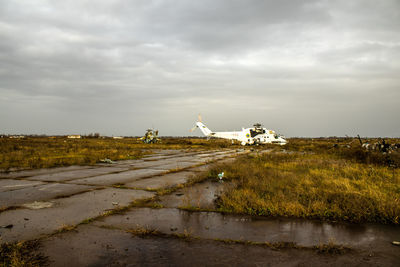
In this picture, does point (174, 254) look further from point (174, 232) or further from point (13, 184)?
point (13, 184)

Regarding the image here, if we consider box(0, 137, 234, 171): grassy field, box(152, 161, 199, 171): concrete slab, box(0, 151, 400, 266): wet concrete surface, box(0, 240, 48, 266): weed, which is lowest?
box(152, 161, 199, 171): concrete slab

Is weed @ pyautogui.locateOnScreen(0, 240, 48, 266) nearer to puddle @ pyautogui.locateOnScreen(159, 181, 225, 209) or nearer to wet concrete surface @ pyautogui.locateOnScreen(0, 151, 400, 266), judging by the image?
wet concrete surface @ pyautogui.locateOnScreen(0, 151, 400, 266)

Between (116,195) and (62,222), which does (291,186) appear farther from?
(62,222)

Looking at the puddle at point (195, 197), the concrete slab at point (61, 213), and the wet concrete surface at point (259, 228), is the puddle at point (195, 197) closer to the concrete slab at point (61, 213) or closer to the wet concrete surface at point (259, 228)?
the wet concrete surface at point (259, 228)

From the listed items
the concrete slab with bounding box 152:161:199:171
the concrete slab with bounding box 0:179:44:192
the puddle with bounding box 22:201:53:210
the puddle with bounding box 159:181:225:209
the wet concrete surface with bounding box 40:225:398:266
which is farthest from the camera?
the concrete slab with bounding box 152:161:199:171

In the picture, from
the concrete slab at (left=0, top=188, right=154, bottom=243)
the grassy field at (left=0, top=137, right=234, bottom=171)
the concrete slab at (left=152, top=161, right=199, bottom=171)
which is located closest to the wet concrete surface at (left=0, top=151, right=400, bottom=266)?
the concrete slab at (left=0, top=188, right=154, bottom=243)

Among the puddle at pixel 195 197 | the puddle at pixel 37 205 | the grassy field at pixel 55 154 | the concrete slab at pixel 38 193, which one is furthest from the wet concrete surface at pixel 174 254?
the grassy field at pixel 55 154

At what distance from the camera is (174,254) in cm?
305

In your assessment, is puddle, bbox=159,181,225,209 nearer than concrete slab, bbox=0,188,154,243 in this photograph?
No

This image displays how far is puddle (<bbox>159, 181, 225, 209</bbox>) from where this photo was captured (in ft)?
17.7

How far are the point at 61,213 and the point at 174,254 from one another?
2974mm

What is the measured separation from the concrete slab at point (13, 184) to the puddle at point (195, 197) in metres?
4.70

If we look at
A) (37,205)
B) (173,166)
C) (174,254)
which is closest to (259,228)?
(174,254)

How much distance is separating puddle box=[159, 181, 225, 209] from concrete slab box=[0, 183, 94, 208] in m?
2.78
